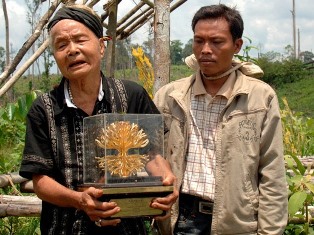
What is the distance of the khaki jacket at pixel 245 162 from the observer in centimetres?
228

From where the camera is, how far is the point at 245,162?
2.28 metres

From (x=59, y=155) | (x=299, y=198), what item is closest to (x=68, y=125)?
(x=59, y=155)

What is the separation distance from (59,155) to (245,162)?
0.78 m

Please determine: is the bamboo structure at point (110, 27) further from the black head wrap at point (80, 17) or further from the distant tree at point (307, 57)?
the distant tree at point (307, 57)

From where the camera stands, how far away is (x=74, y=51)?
1.97 m

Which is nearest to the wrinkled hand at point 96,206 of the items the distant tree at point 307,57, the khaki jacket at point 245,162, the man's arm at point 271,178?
the khaki jacket at point 245,162

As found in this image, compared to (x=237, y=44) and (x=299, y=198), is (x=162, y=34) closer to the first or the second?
(x=237, y=44)

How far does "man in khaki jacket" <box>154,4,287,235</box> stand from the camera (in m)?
2.29

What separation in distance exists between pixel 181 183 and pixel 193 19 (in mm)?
728

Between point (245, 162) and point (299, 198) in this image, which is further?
point (299, 198)

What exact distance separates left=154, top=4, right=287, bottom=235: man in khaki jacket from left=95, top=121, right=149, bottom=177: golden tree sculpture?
337 millimetres

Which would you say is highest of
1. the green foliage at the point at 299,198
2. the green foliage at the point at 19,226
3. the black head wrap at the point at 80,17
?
the black head wrap at the point at 80,17

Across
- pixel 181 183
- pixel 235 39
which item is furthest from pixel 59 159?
pixel 235 39

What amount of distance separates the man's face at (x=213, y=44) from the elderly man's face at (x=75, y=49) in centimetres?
53
